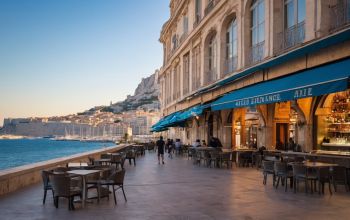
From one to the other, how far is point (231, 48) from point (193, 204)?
1623 centimetres

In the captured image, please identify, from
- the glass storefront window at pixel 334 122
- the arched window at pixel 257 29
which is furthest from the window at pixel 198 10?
the glass storefront window at pixel 334 122

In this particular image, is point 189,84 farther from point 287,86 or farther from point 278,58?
point 287,86

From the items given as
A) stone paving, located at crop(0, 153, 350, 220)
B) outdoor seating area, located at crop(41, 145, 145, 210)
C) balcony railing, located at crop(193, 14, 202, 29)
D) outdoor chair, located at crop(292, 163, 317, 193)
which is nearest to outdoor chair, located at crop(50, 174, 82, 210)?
outdoor seating area, located at crop(41, 145, 145, 210)

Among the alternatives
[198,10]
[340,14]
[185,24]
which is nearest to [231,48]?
[198,10]

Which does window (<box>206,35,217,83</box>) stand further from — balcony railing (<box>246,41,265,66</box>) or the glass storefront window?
the glass storefront window

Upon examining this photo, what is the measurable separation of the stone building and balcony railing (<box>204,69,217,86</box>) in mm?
63

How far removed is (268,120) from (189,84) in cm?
1348

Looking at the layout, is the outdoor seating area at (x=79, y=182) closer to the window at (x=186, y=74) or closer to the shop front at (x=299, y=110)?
the shop front at (x=299, y=110)

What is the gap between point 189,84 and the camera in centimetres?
3378

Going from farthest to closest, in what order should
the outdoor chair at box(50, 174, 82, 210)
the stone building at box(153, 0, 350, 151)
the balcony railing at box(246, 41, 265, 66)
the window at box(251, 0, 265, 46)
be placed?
1. the window at box(251, 0, 265, 46)
2. the balcony railing at box(246, 41, 265, 66)
3. the stone building at box(153, 0, 350, 151)
4. the outdoor chair at box(50, 174, 82, 210)

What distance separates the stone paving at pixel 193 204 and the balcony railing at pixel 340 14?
5003mm

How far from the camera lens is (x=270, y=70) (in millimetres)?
17109

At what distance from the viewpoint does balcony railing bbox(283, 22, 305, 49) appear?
1570cm

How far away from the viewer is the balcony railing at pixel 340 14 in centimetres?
1302
